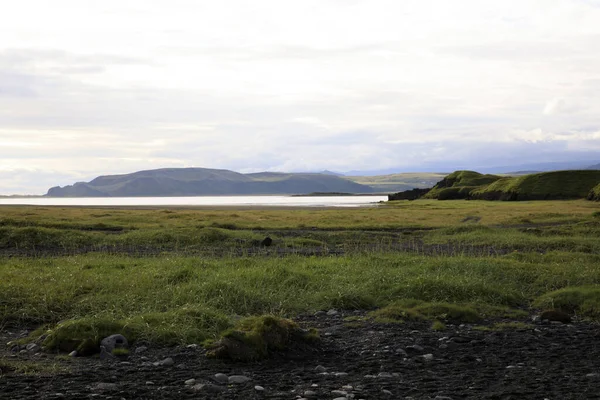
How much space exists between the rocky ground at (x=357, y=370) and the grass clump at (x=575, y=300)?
249 centimetres

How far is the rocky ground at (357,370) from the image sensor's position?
9.86 metres

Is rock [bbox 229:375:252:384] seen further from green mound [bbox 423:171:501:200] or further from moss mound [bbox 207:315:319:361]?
green mound [bbox 423:171:501:200]

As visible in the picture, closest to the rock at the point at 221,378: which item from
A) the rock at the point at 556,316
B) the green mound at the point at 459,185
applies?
the rock at the point at 556,316

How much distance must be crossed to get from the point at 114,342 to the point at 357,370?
490cm

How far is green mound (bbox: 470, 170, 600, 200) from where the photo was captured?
3947 inches

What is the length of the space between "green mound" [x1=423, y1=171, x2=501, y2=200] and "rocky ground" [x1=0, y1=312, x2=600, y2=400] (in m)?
107

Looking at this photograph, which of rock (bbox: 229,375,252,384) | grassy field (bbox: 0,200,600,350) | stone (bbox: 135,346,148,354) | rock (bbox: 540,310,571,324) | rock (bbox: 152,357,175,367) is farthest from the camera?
rock (bbox: 540,310,571,324)

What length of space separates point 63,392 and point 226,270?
40.6ft

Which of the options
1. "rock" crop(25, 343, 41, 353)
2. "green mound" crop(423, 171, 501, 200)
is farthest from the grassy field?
"green mound" crop(423, 171, 501, 200)

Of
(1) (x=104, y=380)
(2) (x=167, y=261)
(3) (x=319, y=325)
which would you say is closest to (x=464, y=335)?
(3) (x=319, y=325)

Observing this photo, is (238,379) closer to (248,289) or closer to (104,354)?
(104,354)

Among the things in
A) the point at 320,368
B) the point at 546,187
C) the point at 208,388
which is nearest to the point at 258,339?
the point at 320,368

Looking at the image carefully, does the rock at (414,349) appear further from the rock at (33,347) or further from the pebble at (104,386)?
the rock at (33,347)

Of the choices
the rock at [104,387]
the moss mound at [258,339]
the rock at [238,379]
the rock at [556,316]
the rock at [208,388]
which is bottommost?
the rock at [556,316]
